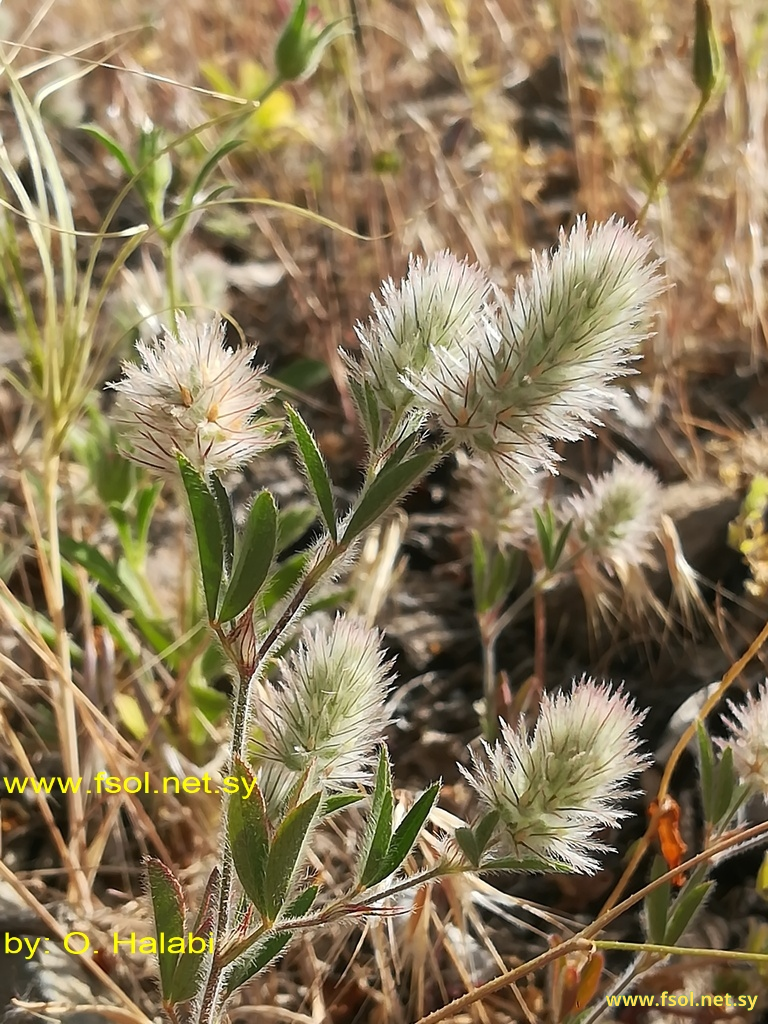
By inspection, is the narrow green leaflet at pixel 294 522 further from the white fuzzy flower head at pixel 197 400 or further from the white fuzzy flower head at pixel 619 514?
the white fuzzy flower head at pixel 197 400

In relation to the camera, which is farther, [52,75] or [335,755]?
[52,75]

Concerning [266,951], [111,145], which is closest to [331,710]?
[266,951]

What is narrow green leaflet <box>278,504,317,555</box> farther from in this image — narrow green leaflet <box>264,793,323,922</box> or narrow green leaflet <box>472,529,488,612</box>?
narrow green leaflet <box>264,793,323,922</box>

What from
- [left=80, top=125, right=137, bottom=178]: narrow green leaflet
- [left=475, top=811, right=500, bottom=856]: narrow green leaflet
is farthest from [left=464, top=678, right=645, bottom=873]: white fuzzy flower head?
[left=80, top=125, right=137, bottom=178]: narrow green leaflet

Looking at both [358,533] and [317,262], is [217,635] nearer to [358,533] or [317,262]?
[358,533]

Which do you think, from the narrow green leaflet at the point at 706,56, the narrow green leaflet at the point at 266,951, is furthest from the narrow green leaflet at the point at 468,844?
the narrow green leaflet at the point at 706,56

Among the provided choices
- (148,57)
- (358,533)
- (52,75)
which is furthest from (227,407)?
(52,75)
